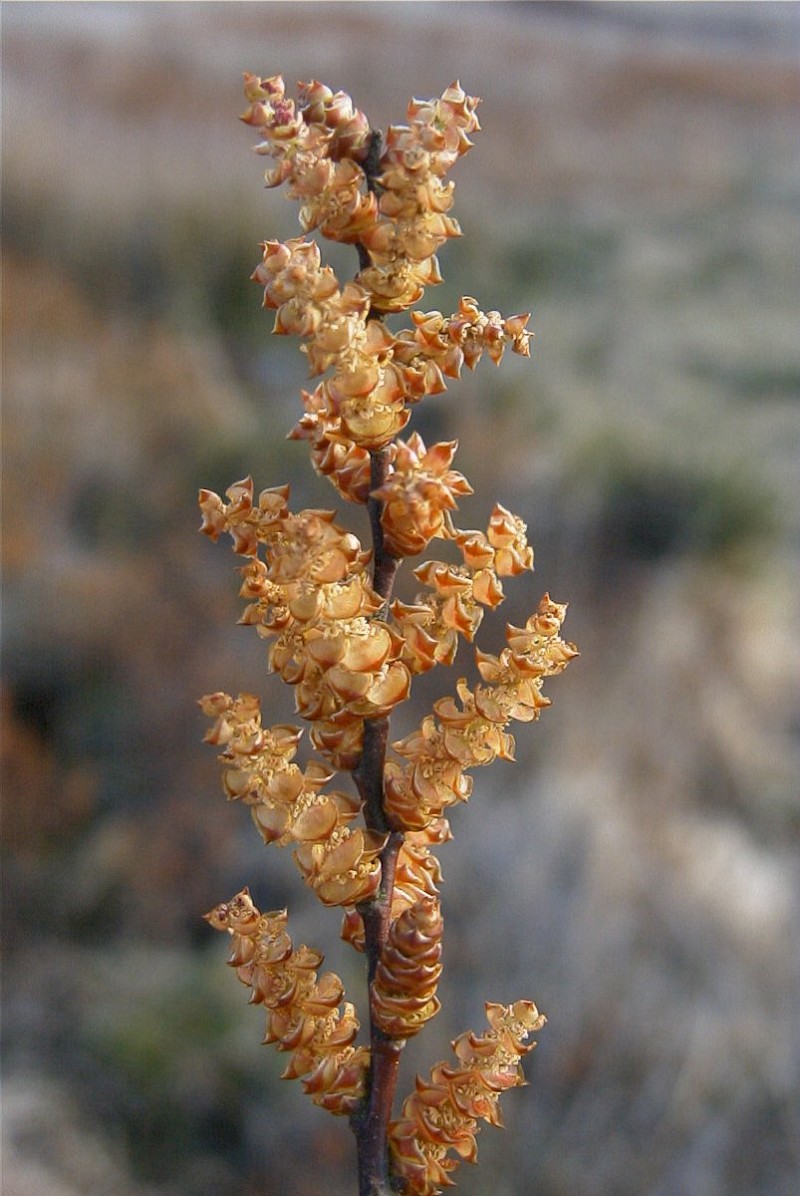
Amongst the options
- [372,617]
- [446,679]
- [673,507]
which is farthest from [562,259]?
[372,617]

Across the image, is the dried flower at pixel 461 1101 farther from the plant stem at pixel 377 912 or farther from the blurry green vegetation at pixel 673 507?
the blurry green vegetation at pixel 673 507

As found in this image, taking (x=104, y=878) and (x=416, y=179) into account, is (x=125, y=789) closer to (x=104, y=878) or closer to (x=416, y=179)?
(x=104, y=878)

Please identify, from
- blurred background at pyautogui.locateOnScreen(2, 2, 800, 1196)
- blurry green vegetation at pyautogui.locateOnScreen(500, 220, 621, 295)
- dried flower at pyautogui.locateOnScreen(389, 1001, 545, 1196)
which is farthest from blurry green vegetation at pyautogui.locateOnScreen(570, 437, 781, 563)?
dried flower at pyautogui.locateOnScreen(389, 1001, 545, 1196)

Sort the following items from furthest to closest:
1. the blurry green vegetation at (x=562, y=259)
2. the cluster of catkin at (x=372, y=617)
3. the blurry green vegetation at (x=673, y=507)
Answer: the blurry green vegetation at (x=562, y=259), the blurry green vegetation at (x=673, y=507), the cluster of catkin at (x=372, y=617)

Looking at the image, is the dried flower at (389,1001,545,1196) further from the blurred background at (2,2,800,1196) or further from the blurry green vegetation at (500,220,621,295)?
the blurry green vegetation at (500,220,621,295)

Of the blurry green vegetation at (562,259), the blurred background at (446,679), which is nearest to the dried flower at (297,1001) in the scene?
the blurred background at (446,679)

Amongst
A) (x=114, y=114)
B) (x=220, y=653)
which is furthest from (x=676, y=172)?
(x=220, y=653)
